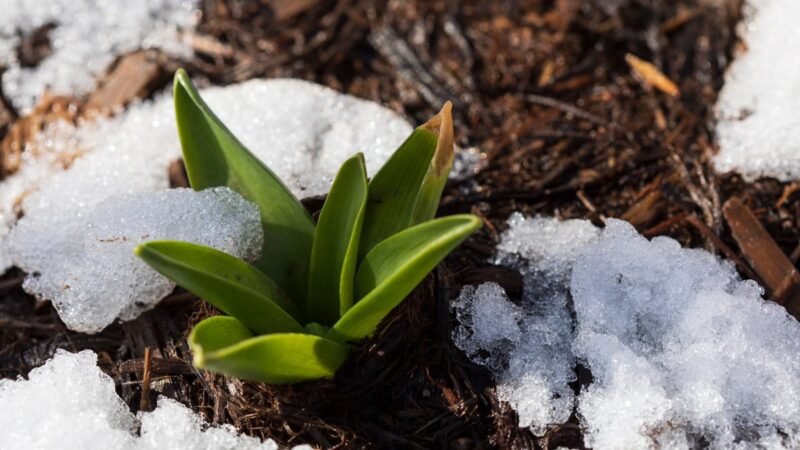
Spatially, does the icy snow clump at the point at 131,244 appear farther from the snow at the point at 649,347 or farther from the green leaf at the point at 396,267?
the snow at the point at 649,347

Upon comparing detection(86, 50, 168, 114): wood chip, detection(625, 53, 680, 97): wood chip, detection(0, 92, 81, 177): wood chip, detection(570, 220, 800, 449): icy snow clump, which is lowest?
detection(570, 220, 800, 449): icy snow clump

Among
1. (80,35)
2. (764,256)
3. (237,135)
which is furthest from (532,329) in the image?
(80,35)

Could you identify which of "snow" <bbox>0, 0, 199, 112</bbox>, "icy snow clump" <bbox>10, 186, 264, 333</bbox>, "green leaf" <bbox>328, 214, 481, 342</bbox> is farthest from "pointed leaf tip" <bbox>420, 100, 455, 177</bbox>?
"snow" <bbox>0, 0, 199, 112</bbox>

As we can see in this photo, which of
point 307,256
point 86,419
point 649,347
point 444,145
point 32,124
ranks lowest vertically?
point 649,347

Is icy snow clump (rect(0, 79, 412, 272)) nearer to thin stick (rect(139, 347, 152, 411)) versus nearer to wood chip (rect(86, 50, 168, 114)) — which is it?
wood chip (rect(86, 50, 168, 114))

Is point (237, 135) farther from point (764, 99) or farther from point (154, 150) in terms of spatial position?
point (764, 99)
